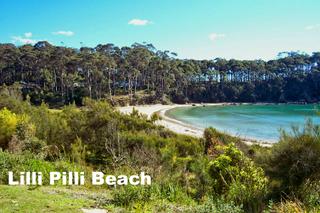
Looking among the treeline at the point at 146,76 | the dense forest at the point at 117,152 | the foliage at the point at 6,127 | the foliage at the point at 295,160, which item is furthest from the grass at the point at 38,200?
the treeline at the point at 146,76

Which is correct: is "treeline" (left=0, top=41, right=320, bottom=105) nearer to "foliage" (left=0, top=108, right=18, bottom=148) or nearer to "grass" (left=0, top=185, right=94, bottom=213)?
"foliage" (left=0, top=108, right=18, bottom=148)

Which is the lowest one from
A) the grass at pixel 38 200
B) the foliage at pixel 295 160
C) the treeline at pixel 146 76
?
the grass at pixel 38 200

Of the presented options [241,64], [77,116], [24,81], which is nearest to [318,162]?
[77,116]

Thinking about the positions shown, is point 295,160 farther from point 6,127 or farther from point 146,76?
point 146,76

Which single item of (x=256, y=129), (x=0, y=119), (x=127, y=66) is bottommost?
(x=256, y=129)

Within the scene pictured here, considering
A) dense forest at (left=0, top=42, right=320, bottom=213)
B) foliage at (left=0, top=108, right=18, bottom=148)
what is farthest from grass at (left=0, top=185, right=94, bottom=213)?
foliage at (left=0, top=108, right=18, bottom=148)

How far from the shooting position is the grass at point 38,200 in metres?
7.83

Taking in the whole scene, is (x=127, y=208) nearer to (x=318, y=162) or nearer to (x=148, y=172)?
(x=148, y=172)

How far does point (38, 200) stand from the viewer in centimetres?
846

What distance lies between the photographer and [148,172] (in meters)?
11.0

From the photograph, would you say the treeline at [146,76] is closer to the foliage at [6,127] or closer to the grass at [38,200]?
the foliage at [6,127]

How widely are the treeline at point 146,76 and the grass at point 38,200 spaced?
69.7 m

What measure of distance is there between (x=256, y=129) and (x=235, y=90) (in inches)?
2682

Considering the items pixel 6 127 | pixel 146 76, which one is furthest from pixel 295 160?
pixel 146 76
